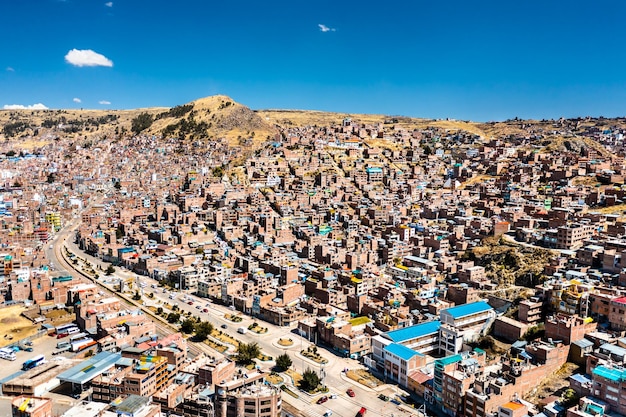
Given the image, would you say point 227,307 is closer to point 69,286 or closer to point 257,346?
point 257,346

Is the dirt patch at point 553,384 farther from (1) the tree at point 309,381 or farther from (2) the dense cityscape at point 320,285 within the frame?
(1) the tree at point 309,381

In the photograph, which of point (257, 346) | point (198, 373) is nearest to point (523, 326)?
point (257, 346)

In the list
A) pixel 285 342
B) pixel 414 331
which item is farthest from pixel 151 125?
pixel 414 331

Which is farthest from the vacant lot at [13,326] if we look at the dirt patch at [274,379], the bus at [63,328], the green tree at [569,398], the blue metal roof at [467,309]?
the green tree at [569,398]

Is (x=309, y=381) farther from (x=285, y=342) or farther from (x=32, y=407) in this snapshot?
(x=32, y=407)

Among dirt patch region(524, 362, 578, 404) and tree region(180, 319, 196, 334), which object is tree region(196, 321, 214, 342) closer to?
tree region(180, 319, 196, 334)

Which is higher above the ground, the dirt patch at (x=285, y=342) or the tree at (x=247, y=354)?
the tree at (x=247, y=354)
